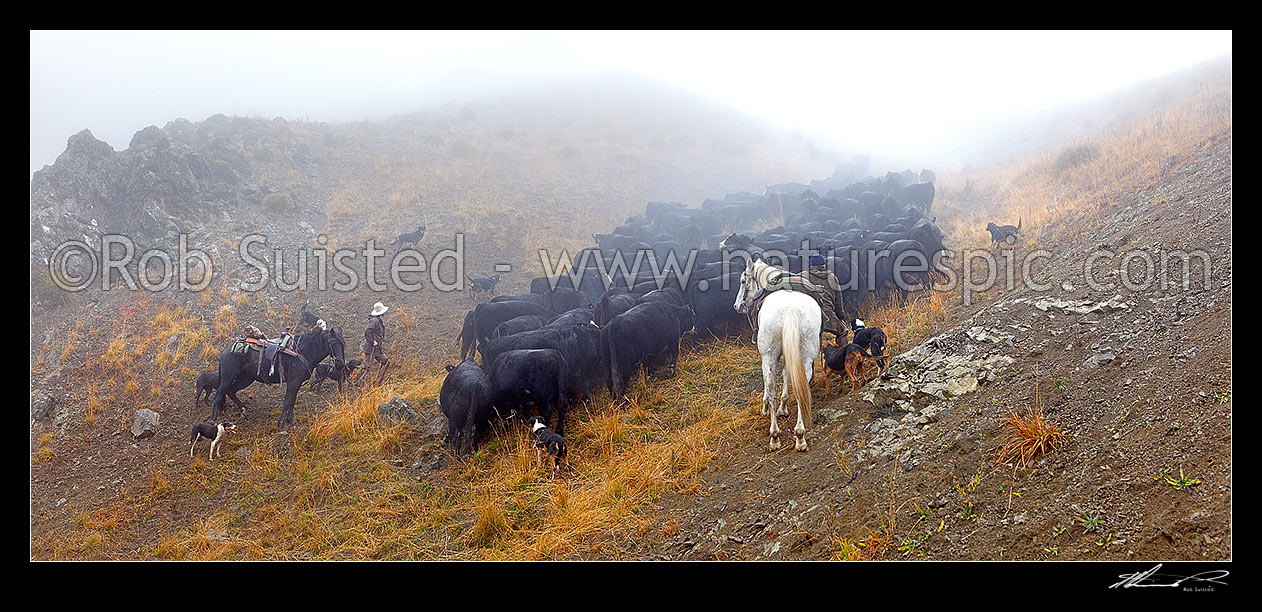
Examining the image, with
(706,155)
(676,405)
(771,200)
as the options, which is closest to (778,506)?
(676,405)

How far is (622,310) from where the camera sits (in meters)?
9.50

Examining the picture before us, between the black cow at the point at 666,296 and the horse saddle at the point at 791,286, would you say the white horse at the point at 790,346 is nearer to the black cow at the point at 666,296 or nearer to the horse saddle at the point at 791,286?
the horse saddle at the point at 791,286

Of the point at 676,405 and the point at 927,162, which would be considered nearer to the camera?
the point at 676,405

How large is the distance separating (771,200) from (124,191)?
21.7 m

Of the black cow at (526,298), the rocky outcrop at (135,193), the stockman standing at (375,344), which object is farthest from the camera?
A: the rocky outcrop at (135,193)

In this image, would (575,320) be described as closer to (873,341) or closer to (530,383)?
(530,383)

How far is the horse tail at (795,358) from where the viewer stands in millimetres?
5512

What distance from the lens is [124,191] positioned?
56.9 ft

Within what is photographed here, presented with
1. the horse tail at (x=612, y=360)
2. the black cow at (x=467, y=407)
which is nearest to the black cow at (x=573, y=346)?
the horse tail at (x=612, y=360)

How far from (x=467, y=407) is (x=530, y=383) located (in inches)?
32.2

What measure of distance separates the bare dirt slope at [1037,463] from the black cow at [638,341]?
257 centimetres

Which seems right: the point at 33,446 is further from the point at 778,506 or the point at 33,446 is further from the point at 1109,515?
the point at 1109,515

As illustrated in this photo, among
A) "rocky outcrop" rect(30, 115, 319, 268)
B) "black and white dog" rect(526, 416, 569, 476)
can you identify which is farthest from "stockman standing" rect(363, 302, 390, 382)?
"rocky outcrop" rect(30, 115, 319, 268)

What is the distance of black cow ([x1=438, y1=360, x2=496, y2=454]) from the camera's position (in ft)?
22.6
